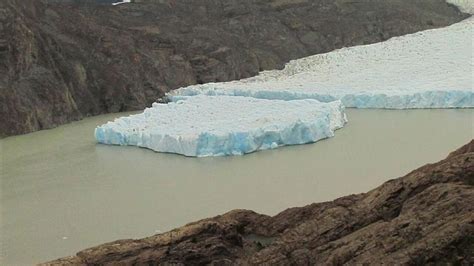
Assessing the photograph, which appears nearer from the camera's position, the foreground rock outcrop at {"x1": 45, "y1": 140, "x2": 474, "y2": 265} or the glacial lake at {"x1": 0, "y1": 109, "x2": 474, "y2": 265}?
the foreground rock outcrop at {"x1": 45, "y1": 140, "x2": 474, "y2": 265}

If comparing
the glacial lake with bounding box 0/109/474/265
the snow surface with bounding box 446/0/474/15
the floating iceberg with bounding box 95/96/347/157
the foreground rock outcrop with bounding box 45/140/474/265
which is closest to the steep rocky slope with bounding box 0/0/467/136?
the snow surface with bounding box 446/0/474/15

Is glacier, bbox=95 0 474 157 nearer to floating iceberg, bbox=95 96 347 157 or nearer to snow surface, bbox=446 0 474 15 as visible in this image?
floating iceberg, bbox=95 96 347 157

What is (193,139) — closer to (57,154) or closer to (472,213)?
(57,154)

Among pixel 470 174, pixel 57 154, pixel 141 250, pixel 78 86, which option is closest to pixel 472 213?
pixel 470 174

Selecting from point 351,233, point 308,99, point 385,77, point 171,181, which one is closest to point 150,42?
point 385,77

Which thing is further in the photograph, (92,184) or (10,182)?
(10,182)

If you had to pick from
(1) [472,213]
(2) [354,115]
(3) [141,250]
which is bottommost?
(2) [354,115]

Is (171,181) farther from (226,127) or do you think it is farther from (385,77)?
(385,77)

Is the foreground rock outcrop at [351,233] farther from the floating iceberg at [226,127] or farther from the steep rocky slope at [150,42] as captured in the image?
the steep rocky slope at [150,42]
